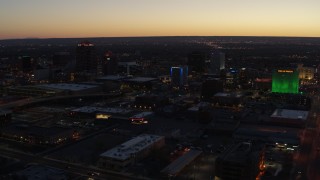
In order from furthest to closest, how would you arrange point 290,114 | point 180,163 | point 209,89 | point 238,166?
point 209,89 < point 290,114 < point 180,163 < point 238,166

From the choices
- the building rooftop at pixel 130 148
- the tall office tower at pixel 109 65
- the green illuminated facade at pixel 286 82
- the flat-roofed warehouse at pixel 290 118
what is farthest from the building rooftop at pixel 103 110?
the tall office tower at pixel 109 65

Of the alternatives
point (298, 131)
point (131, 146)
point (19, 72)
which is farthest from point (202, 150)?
point (19, 72)

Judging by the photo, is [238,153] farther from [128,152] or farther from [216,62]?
[216,62]

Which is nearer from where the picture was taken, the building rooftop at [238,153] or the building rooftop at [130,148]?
the building rooftop at [238,153]

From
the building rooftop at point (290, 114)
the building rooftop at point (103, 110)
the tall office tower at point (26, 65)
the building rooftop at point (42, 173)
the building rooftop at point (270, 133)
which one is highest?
the tall office tower at point (26, 65)

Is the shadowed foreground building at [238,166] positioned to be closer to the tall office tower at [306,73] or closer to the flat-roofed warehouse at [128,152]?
the flat-roofed warehouse at [128,152]

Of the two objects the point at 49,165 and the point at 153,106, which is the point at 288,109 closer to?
the point at 153,106

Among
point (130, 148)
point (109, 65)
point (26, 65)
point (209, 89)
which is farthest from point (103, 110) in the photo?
point (26, 65)
